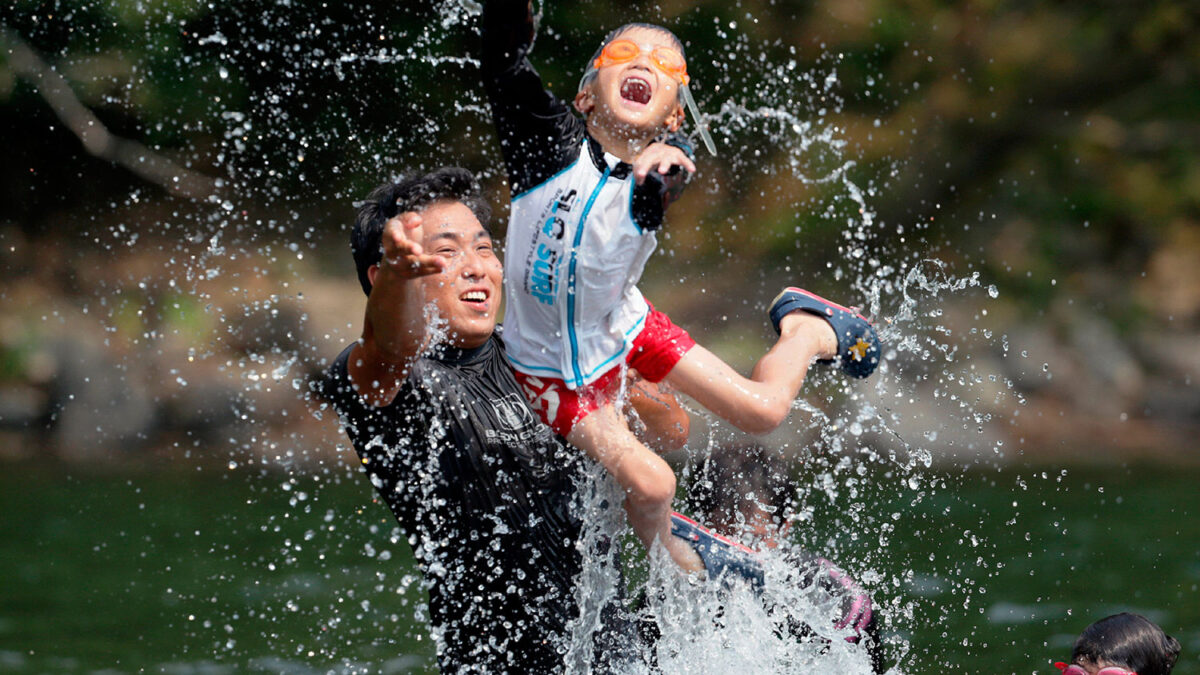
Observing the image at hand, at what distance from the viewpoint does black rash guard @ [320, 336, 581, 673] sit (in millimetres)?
3564

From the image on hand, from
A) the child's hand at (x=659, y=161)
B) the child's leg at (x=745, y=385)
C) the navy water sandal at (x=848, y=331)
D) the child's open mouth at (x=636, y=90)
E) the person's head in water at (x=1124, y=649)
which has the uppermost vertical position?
the child's open mouth at (x=636, y=90)

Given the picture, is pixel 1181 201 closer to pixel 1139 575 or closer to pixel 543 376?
pixel 1139 575

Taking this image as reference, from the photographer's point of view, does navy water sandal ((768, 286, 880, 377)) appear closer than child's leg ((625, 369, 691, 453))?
No

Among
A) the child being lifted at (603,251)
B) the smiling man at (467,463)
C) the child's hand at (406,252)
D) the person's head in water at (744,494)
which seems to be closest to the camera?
the child's hand at (406,252)

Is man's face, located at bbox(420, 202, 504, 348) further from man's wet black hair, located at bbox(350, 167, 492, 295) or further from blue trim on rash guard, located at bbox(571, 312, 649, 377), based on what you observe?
blue trim on rash guard, located at bbox(571, 312, 649, 377)

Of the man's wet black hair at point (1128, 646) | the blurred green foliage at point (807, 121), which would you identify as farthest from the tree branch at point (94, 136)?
the man's wet black hair at point (1128, 646)

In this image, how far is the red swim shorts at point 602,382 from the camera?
3.62 m

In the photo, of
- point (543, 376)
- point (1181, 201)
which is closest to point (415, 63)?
point (1181, 201)

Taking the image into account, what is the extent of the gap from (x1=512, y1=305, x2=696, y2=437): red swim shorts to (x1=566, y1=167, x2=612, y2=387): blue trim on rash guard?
2.4 inches

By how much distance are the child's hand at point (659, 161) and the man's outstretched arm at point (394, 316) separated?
21.1 inches

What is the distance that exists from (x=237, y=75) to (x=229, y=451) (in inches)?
144

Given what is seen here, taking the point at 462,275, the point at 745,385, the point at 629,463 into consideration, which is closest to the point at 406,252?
the point at 462,275

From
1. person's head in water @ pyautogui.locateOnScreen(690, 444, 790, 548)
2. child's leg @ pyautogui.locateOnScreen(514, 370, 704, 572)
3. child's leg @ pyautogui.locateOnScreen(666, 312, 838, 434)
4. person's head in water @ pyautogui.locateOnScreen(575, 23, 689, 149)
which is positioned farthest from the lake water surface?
person's head in water @ pyautogui.locateOnScreen(575, 23, 689, 149)

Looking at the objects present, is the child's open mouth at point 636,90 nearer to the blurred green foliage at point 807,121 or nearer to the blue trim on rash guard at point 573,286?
the blue trim on rash guard at point 573,286
